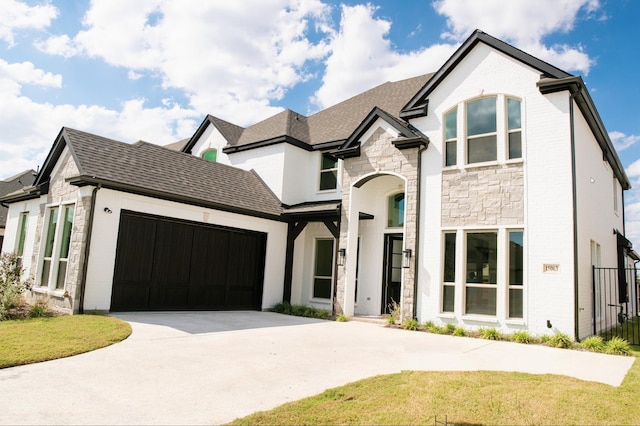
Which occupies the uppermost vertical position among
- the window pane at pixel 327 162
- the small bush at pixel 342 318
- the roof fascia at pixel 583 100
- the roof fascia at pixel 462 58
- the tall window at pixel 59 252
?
the roof fascia at pixel 462 58

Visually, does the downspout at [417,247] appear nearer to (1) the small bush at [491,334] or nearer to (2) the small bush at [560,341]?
(1) the small bush at [491,334]

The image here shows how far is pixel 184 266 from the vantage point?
1380cm

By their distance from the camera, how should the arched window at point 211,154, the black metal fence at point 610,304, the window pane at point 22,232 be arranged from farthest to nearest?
the arched window at point 211,154, the window pane at point 22,232, the black metal fence at point 610,304

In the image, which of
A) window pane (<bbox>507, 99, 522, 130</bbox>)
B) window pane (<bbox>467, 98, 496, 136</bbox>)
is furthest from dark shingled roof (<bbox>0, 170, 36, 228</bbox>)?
window pane (<bbox>507, 99, 522, 130</bbox>)

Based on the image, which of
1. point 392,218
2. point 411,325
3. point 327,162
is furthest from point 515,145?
point 327,162

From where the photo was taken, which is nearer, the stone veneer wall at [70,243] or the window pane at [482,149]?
the stone veneer wall at [70,243]

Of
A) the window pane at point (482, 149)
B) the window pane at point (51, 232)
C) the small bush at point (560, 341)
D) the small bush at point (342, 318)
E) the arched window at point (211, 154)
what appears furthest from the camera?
the arched window at point (211, 154)

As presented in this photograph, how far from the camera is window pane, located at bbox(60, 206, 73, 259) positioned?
1281 cm

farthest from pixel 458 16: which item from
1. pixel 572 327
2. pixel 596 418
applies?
pixel 596 418

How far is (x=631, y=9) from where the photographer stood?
11086mm

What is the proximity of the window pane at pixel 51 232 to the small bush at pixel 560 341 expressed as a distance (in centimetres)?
1438

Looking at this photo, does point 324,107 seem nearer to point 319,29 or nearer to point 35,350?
point 319,29

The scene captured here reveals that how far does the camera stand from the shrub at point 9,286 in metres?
10.9

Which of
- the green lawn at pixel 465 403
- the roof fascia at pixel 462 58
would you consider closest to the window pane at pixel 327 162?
the roof fascia at pixel 462 58
